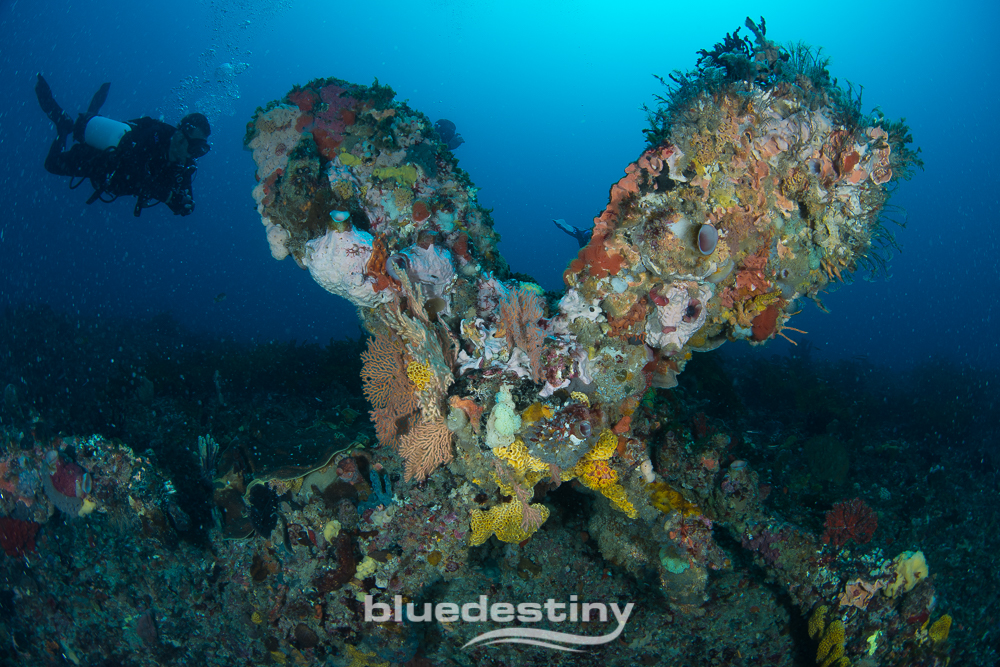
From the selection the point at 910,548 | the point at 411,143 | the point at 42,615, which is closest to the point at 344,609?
the point at 411,143

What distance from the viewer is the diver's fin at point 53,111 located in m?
10.2

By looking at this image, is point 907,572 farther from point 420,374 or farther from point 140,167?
point 140,167

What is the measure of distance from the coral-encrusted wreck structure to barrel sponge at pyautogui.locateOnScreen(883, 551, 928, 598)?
0.17ft

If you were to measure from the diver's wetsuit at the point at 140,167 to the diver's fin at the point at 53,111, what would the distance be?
1.28 m

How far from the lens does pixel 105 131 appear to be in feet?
29.6

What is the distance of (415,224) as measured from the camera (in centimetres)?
444

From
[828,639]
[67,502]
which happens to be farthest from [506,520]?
[67,502]

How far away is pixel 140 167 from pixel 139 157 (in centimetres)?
20

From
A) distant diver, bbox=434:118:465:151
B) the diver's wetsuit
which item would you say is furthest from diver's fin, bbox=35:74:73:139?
distant diver, bbox=434:118:465:151

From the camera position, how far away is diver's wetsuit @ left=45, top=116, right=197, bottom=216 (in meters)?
8.70

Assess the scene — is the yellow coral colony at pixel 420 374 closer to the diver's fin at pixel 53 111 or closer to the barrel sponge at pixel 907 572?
the barrel sponge at pixel 907 572

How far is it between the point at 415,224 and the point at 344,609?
14.4 feet

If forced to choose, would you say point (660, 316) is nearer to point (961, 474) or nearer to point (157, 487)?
point (157, 487)

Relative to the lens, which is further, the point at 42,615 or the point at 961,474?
the point at 961,474
